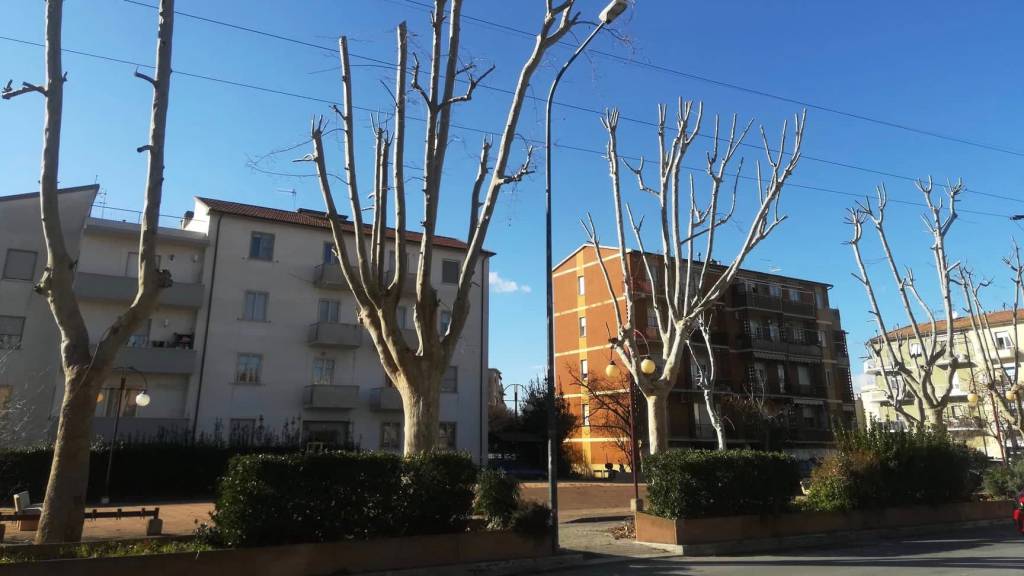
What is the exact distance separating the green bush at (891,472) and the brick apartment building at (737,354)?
25.0m

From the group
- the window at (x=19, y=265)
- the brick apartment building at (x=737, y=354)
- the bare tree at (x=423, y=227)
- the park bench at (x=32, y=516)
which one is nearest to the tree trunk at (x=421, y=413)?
the bare tree at (x=423, y=227)

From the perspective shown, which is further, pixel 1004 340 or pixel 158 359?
pixel 1004 340

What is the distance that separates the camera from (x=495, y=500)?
1071 centimetres

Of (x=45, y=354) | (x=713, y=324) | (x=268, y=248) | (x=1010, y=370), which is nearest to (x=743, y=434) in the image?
(x=713, y=324)

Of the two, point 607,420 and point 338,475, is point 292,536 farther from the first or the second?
point 607,420

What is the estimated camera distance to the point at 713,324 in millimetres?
47062

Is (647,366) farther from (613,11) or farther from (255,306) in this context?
(255,306)

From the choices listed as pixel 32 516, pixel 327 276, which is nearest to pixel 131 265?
pixel 327 276

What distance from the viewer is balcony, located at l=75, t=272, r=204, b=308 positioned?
1086 inches

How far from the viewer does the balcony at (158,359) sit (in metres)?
27.6

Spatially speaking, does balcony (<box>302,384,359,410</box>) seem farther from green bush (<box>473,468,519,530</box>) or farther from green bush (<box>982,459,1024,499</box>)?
green bush (<box>982,459,1024,499</box>)

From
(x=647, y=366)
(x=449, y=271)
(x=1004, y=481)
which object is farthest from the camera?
(x=449, y=271)

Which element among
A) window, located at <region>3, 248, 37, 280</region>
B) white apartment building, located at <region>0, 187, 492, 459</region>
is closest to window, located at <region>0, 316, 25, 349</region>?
white apartment building, located at <region>0, 187, 492, 459</region>

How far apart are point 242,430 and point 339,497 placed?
2259 cm
